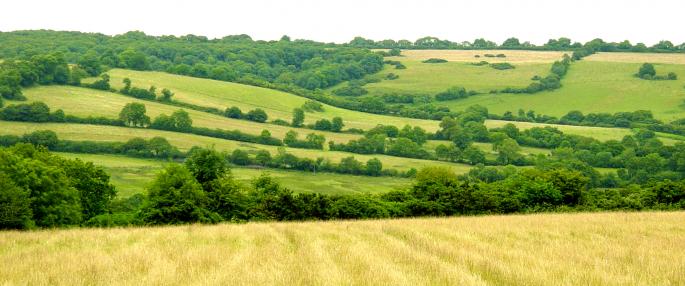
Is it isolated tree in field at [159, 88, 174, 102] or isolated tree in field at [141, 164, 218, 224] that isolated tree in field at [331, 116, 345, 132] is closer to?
isolated tree in field at [159, 88, 174, 102]

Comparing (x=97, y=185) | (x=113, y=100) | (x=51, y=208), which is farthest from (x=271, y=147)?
(x=51, y=208)

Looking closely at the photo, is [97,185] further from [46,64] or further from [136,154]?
[46,64]

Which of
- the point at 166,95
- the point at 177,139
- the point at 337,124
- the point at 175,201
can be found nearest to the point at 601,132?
the point at 337,124

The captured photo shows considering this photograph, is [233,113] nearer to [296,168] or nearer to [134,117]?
[134,117]

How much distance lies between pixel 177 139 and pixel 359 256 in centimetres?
12652

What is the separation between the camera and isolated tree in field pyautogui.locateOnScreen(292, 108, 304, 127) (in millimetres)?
183225

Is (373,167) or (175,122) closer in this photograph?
(373,167)

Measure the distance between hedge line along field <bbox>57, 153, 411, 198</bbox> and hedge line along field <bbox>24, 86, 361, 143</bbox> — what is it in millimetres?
27567

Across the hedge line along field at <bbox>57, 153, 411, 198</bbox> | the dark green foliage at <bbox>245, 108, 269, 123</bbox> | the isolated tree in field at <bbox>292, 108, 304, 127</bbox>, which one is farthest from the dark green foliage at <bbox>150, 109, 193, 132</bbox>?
the isolated tree in field at <bbox>292, 108, 304, 127</bbox>

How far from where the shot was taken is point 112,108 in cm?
16300

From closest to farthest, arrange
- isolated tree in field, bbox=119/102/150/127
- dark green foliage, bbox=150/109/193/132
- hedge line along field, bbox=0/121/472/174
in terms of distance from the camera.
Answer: hedge line along field, bbox=0/121/472/174, isolated tree in field, bbox=119/102/150/127, dark green foliage, bbox=150/109/193/132

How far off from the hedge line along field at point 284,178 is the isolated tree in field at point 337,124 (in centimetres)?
4167

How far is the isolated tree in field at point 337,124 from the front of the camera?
181875 mm

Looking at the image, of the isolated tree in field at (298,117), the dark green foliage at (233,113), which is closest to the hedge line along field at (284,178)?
the isolated tree in field at (298,117)
